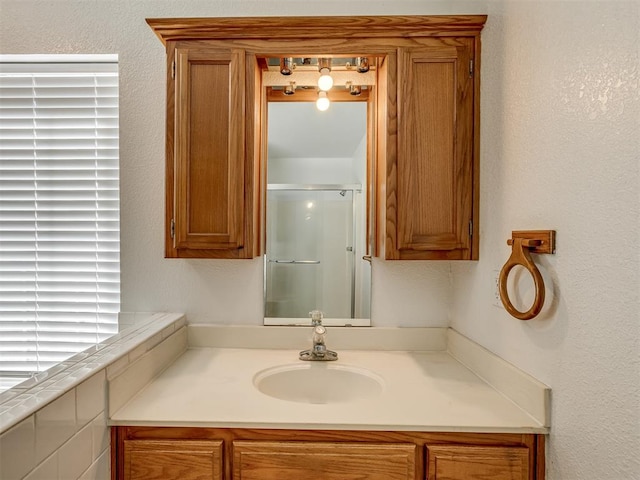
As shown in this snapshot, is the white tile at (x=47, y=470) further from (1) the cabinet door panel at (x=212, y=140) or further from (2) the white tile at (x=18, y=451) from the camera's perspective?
(1) the cabinet door panel at (x=212, y=140)

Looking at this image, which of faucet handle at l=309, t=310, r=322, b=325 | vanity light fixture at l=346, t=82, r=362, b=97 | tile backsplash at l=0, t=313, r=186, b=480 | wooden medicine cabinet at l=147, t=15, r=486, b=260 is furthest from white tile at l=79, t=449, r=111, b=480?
vanity light fixture at l=346, t=82, r=362, b=97

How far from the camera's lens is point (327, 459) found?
1.01 m

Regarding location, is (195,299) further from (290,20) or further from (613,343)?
(613,343)

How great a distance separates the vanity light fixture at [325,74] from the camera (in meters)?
1.46

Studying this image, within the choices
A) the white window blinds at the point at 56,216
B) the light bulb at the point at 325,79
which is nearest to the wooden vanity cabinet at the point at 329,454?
the white window blinds at the point at 56,216

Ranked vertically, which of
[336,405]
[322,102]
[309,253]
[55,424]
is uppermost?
[322,102]

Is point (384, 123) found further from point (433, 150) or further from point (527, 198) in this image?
point (527, 198)

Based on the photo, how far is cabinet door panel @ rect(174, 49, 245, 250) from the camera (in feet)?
4.42

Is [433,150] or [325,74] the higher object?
[325,74]

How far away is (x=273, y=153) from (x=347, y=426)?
1069 millimetres

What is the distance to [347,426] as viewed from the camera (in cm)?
100

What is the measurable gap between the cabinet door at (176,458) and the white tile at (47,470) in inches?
9.2

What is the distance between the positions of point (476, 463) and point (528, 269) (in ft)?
1.72

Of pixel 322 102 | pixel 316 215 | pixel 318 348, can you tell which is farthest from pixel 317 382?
pixel 322 102
